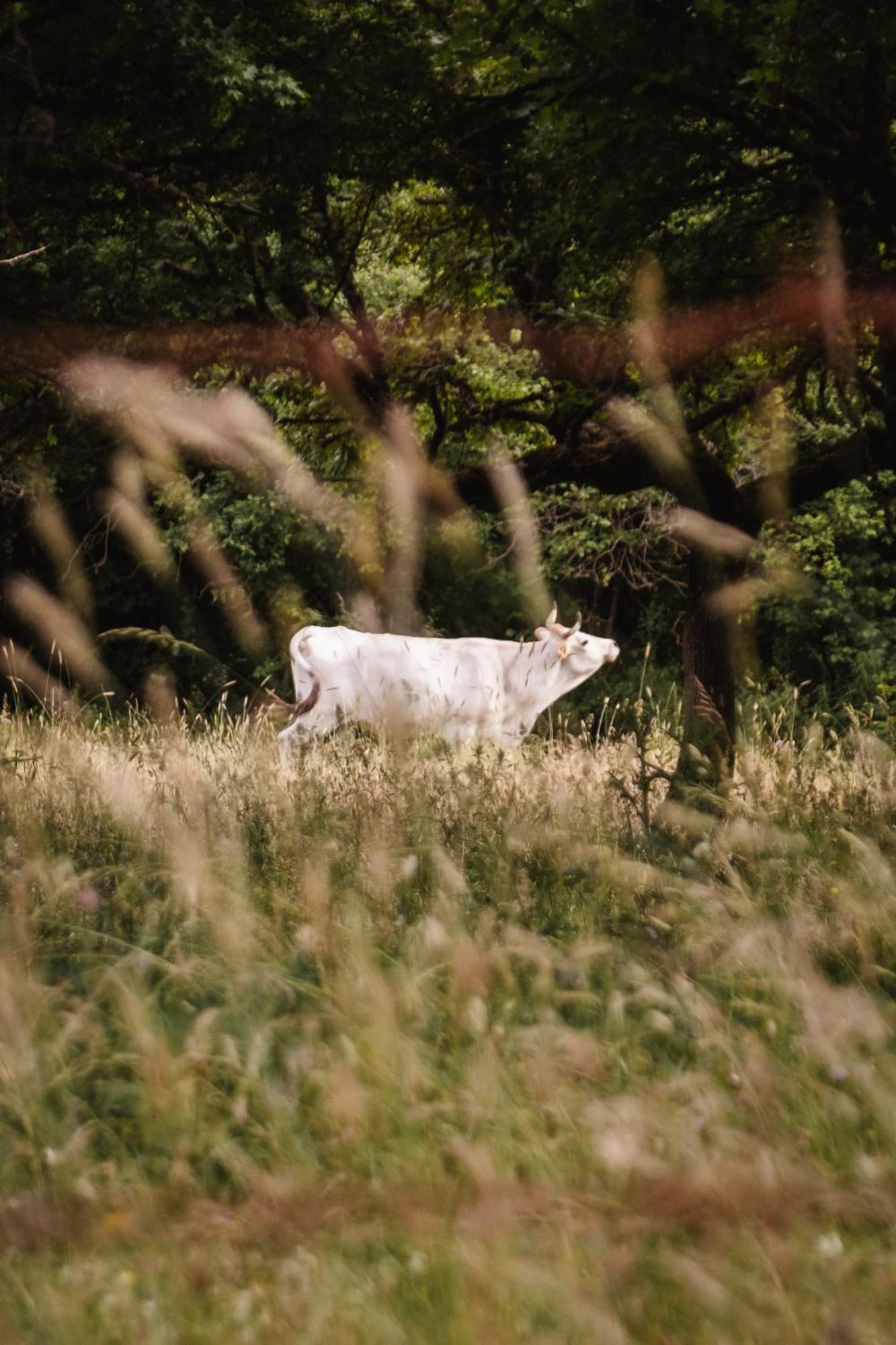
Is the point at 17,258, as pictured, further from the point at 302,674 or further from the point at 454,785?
the point at 302,674

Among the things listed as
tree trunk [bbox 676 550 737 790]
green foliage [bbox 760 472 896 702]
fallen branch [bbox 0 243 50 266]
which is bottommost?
green foliage [bbox 760 472 896 702]

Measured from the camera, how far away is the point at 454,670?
1177 cm

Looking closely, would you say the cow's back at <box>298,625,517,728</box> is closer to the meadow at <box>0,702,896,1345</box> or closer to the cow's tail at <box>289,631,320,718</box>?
the cow's tail at <box>289,631,320,718</box>

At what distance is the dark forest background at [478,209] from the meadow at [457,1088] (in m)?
2.29

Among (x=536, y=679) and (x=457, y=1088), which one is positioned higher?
(x=457, y=1088)

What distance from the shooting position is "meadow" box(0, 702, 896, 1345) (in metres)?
2.38

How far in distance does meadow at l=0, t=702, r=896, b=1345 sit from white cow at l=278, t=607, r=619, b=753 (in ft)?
20.1

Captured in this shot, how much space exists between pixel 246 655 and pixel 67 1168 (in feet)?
64.8

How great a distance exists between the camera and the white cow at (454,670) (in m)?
11.4

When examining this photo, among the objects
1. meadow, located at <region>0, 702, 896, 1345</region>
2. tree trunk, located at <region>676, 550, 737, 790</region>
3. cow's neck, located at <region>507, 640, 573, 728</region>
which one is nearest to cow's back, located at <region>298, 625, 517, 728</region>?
cow's neck, located at <region>507, 640, 573, 728</region>

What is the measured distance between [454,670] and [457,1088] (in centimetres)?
869

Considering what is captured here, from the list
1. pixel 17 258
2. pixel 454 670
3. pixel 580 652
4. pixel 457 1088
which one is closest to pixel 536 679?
pixel 580 652

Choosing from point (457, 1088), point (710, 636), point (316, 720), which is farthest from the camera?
point (316, 720)

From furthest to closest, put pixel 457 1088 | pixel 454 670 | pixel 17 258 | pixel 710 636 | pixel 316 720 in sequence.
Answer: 1. pixel 454 670
2. pixel 316 720
3. pixel 710 636
4. pixel 17 258
5. pixel 457 1088
